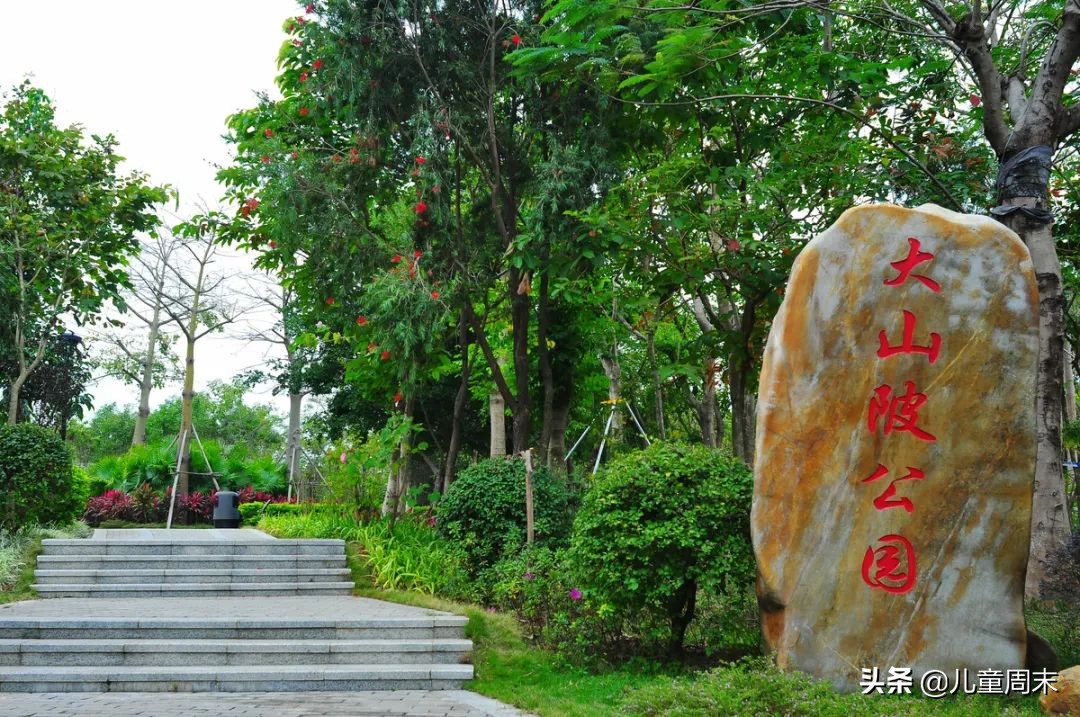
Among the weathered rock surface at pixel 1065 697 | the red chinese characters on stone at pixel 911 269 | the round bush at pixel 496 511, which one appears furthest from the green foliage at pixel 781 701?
the round bush at pixel 496 511

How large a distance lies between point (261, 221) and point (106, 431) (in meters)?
31.8

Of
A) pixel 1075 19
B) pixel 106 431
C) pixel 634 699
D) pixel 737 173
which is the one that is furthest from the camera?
pixel 106 431

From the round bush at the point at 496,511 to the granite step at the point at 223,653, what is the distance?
78.5 inches

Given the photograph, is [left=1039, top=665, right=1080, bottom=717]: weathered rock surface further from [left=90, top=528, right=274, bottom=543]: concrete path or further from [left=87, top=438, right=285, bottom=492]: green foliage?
[left=87, top=438, right=285, bottom=492]: green foliage

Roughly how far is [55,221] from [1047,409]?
45.8 feet

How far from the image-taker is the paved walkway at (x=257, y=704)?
575 cm

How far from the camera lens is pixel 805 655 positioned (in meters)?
5.84

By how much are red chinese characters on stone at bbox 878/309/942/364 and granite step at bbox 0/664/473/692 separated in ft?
12.4

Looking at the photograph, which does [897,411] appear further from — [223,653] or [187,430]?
[187,430]

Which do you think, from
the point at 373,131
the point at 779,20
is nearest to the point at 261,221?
the point at 373,131

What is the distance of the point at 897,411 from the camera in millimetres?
5949

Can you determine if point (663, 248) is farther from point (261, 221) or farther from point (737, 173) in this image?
point (261, 221)

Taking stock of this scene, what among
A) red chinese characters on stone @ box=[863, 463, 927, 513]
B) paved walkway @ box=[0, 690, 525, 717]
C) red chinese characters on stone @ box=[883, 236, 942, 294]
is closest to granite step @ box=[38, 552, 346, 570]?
paved walkway @ box=[0, 690, 525, 717]

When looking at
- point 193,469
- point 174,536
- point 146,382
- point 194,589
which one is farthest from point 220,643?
point 146,382
